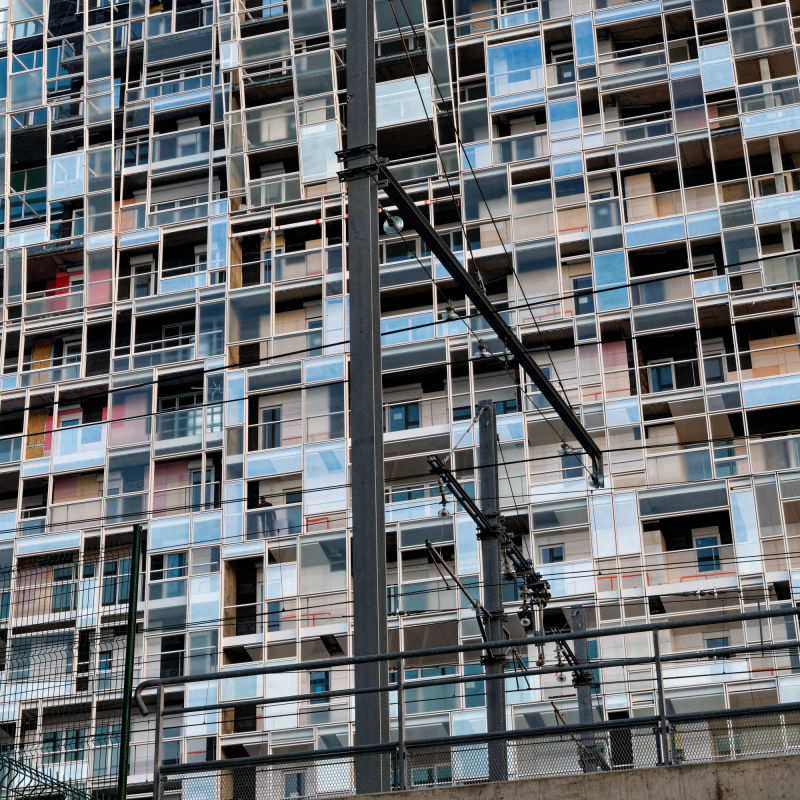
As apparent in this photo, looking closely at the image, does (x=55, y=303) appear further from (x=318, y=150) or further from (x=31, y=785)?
(x=31, y=785)

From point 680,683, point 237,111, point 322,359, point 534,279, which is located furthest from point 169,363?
point 680,683

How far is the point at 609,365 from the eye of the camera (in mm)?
48531

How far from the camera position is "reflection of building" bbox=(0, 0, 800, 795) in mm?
45500

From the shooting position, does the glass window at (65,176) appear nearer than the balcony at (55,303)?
No

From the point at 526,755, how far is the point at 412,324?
122ft

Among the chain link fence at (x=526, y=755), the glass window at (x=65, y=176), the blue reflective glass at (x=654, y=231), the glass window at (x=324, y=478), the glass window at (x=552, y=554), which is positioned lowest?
the chain link fence at (x=526, y=755)

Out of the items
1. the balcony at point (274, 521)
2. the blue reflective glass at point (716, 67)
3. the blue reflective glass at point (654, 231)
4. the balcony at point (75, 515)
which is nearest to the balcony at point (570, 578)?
the balcony at point (274, 521)

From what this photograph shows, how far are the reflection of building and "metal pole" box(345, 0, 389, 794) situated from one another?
26.9 meters

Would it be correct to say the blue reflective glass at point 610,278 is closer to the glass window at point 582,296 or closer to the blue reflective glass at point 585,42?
the glass window at point 582,296

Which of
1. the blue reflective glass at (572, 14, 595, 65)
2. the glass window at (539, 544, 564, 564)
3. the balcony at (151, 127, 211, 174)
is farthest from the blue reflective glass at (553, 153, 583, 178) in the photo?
the balcony at (151, 127, 211, 174)

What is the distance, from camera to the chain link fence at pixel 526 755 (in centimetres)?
1309

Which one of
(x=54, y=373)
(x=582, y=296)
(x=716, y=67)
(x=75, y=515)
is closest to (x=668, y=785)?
(x=582, y=296)

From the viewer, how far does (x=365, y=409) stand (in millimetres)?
15188

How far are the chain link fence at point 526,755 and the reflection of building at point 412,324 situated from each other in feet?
89.9
